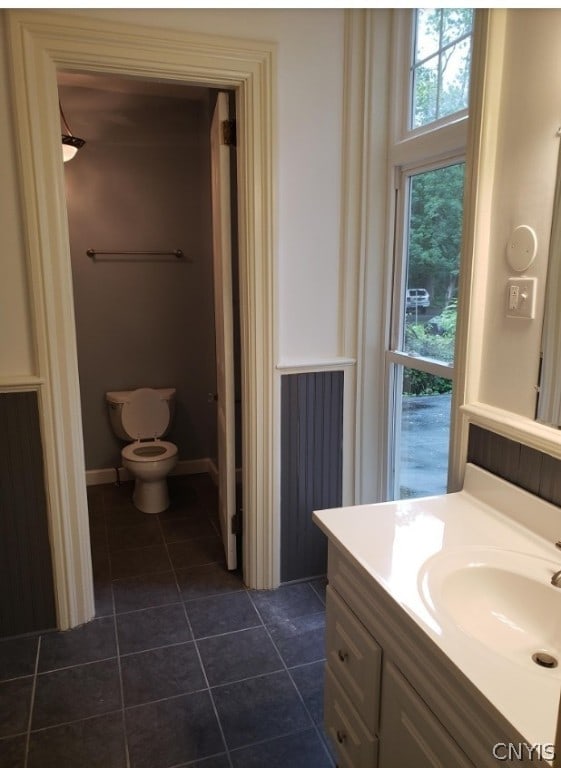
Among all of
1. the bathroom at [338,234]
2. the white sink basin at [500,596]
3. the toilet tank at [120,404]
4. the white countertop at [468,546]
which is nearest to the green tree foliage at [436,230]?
the bathroom at [338,234]

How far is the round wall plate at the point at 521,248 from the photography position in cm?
146

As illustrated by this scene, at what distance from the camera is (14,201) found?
80.2 inches

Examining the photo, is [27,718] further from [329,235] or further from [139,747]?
[329,235]

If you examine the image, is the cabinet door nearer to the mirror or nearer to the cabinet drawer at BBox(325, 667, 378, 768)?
the cabinet drawer at BBox(325, 667, 378, 768)

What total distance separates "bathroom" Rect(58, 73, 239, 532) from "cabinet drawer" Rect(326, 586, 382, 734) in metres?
2.56

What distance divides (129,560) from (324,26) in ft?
8.72

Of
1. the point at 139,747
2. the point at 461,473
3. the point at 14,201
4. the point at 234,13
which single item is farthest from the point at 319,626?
the point at 234,13

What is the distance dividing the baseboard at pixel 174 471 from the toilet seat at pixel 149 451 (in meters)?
0.34

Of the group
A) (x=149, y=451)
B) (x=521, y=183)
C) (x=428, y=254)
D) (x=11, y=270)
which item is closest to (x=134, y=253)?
(x=149, y=451)

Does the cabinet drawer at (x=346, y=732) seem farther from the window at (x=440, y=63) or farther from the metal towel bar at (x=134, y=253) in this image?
the metal towel bar at (x=134, y=253)

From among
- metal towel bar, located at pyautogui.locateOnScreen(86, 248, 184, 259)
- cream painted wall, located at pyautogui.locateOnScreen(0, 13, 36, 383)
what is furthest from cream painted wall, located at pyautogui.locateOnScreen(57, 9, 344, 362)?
metal towel bar, located at pyautogui.locateOnScreen(86, 248, 184, 259)

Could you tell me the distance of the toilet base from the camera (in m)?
3.53

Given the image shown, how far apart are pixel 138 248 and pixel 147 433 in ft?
4.09

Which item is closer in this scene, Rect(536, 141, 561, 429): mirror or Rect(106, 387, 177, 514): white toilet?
Rect(536, 141, 561, 429): mirror
